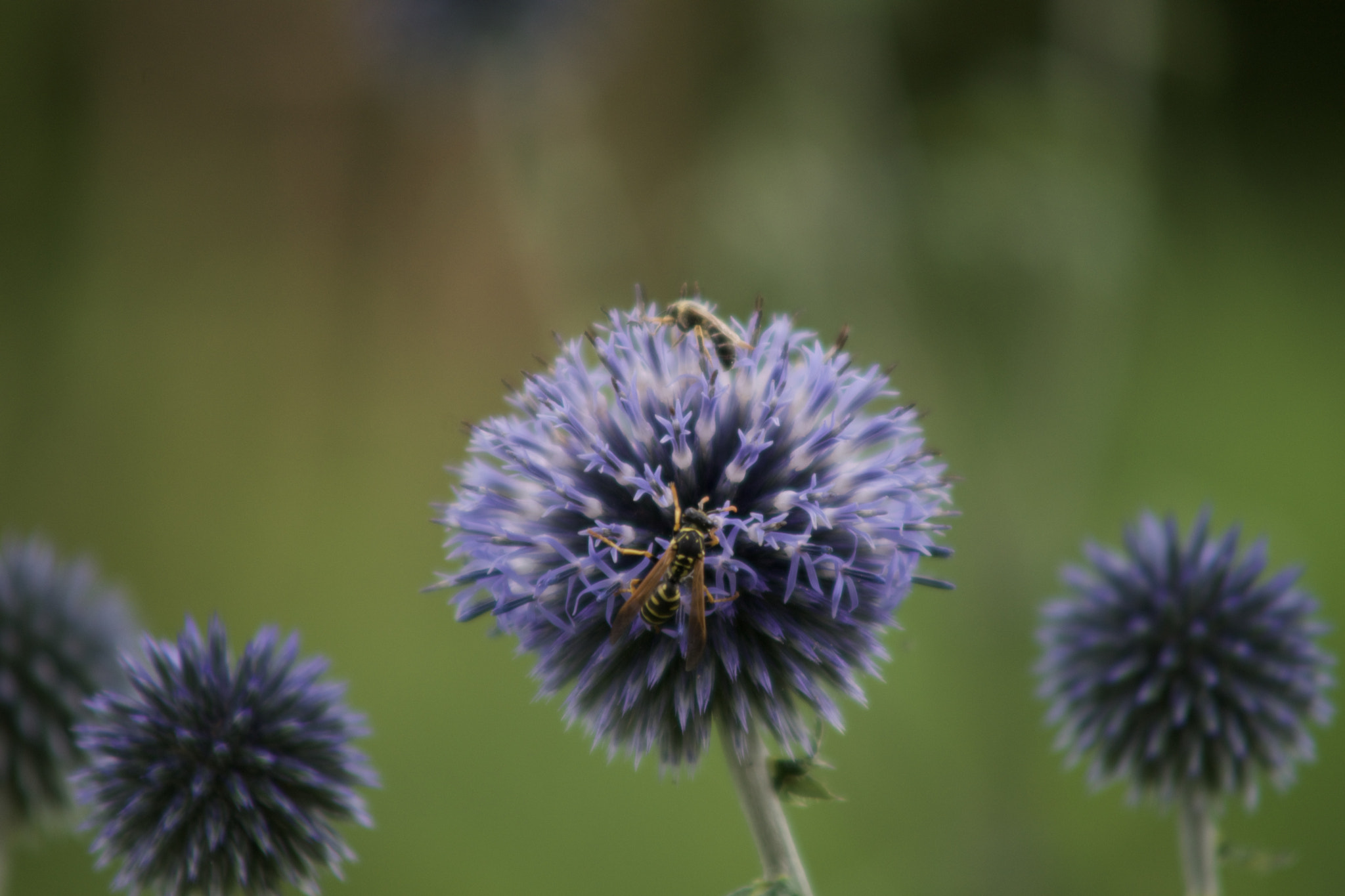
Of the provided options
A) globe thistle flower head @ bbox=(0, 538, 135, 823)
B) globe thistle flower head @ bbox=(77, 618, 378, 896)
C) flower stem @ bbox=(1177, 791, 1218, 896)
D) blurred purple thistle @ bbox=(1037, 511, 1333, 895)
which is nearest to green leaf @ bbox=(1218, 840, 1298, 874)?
flower stem @ bbox=(1177, 791, 1218, 896)

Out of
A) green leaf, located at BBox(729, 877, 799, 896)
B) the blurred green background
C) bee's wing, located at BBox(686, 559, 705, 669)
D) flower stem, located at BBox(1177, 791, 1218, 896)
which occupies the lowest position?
green leaf, located at BBox(729, 877, 799, 896)

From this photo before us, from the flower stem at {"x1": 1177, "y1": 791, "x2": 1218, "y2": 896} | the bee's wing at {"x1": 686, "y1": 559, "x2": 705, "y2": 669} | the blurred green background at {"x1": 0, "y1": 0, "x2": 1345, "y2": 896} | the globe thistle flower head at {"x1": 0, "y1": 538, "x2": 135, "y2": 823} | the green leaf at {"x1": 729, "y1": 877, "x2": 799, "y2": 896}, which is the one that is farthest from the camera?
the blurred green background at {"x1": 0, "y1": 0, "x2": 1345, "y2": 896}

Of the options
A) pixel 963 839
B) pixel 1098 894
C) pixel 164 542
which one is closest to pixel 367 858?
pixel 164 542

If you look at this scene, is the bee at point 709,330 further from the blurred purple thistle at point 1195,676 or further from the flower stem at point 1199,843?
the flower stem at point 1199,843

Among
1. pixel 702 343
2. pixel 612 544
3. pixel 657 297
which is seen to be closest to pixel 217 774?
pixel 612 544

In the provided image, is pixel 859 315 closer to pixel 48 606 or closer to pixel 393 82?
pixel 393 82

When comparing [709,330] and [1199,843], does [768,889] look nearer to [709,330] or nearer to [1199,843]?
[709,330]

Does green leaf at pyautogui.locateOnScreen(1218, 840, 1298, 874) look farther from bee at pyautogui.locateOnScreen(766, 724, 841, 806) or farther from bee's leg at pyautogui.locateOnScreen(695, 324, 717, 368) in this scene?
bee's leg at pyautogui.locateOnScreen(695, 324, 717, 368)
